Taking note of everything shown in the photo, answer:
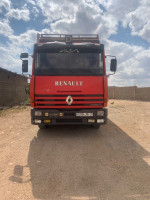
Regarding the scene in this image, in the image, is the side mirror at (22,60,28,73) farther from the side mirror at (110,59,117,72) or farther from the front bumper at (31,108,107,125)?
the side mirror at (110,59,117,72)

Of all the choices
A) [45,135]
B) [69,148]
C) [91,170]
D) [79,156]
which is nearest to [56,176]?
[91,170]

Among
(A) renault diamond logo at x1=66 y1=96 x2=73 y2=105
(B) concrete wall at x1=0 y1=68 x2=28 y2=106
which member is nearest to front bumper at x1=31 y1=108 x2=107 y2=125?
(A) renault diamond logo at x1=66 y1=96 x2=73 y2=105

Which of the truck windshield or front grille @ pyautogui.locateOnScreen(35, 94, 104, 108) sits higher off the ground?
the truck windshield

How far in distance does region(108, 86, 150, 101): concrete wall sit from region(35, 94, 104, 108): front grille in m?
18.4

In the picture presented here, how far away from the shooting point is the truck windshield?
16.9 ft

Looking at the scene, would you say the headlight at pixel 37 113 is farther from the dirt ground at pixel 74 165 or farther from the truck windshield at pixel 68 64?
the truck windshield at pixel 68 64

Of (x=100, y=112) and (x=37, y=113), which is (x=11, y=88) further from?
(x=100, y=112)

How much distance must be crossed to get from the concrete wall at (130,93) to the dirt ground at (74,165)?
664 inches

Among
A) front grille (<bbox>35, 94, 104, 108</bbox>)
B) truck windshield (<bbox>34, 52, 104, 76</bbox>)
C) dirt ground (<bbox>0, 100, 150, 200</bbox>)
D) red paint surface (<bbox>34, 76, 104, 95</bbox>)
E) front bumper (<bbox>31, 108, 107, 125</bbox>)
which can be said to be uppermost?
truck windshield (<bbox>34, 52, 104, 76</bbox>)

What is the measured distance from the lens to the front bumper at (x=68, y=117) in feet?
16.7

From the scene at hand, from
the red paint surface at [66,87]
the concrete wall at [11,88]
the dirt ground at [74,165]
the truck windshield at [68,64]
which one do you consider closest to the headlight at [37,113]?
the red paint surface at [66,87]

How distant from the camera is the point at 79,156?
4.18 metres

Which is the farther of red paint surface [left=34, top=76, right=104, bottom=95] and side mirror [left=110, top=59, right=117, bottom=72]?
side mirror [left=110, top=59, right=117, bottom=72]

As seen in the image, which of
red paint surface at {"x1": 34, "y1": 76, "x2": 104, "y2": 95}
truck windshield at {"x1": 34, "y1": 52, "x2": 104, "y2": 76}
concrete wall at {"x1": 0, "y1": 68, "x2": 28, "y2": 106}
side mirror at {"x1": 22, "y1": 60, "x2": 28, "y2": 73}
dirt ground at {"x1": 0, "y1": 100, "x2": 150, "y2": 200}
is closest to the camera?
dirt ground at {"x1": 0, "y1": 100, "x2": 150, "y2": 200}
